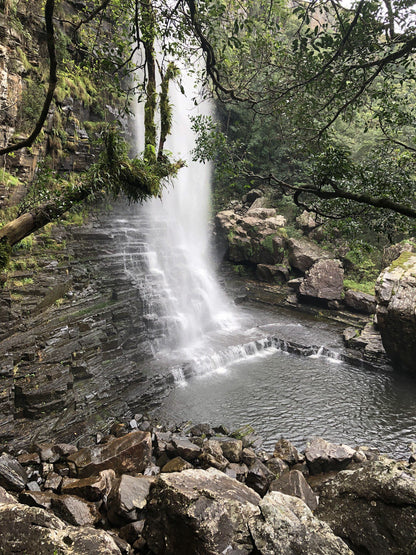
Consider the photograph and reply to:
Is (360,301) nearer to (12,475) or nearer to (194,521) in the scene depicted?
(194,521)

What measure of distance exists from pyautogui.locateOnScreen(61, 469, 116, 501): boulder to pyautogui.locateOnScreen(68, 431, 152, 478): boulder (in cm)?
55

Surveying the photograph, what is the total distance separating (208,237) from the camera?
21.1 m

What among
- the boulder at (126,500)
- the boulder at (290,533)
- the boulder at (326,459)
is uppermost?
the boulder at (290,533)

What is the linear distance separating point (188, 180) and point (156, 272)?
40.6 ft

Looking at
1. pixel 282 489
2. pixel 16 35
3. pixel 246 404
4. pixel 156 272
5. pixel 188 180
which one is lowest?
pixel 246 404

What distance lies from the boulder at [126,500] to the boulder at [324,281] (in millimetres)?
13057

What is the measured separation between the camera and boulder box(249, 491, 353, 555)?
286cm

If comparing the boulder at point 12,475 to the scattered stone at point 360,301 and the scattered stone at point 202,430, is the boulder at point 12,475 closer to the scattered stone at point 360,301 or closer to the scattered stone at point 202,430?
the scattered stone at point 202,430

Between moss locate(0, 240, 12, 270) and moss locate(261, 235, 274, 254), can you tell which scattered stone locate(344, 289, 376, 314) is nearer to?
moss locate(261, 235, 274, 254)

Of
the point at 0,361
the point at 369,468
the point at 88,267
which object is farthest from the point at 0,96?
the point at 369,468

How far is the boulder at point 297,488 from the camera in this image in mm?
4699

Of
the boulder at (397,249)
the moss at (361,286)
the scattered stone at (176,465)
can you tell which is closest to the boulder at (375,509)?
the scattered stone at (176,465)

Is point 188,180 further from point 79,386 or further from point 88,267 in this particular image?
point 79,386

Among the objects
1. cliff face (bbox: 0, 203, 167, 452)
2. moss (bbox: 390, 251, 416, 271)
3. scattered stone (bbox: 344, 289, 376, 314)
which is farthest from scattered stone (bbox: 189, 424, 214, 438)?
scattered stone (bbox: 344, 289, 376, 314)
